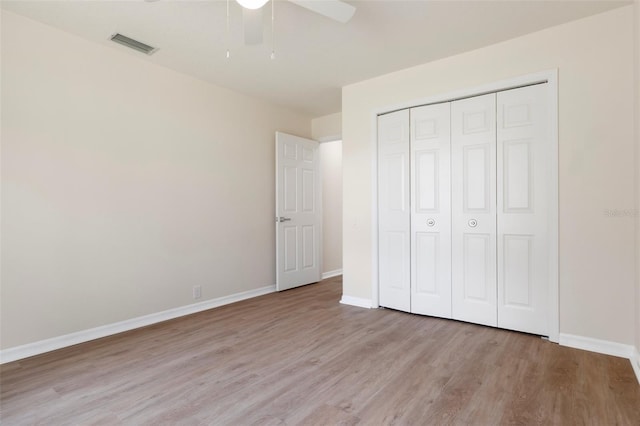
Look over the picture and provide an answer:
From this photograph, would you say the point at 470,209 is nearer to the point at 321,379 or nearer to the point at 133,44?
the point at 321,379

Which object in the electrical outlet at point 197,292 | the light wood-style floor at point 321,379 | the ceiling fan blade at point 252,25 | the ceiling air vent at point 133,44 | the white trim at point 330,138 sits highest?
the ceiling air vent at point 133,44

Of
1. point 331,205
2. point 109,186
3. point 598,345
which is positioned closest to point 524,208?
point 598,345

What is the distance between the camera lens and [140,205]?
3.24 metres

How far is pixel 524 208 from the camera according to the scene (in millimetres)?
2840

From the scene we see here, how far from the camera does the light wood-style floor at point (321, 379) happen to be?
1769 millimetres

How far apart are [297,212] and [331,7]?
308cm

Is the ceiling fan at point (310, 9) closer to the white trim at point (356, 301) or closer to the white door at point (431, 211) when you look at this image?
the white door at point (431, 211)

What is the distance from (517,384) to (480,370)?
24 centimetres

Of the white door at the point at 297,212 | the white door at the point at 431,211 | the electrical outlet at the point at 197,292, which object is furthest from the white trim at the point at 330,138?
the electrical outlet at the point at 197,292

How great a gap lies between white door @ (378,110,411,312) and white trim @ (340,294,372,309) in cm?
15

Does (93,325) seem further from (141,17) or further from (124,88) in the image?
(141,17)

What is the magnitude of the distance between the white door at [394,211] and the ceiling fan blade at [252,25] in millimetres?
1850

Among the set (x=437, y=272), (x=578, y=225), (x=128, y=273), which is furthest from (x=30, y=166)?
(x=578, y=225)

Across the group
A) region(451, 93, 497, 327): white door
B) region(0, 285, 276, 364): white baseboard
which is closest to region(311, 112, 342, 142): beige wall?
region(451, 93, 497, 327): white door
